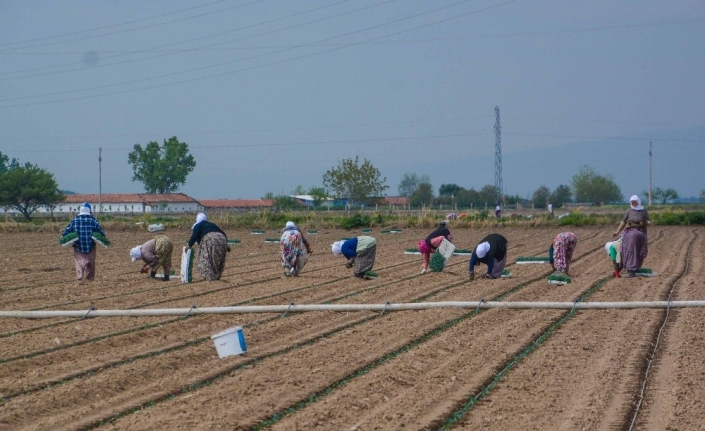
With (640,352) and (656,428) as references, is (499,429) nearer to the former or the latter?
(656,428)

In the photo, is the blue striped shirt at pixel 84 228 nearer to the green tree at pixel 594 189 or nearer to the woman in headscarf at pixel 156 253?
the woman in headscarf at pixel 156 253

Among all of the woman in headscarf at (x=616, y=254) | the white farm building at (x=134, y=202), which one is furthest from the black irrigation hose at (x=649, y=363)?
the white farm building at (x=134, y=202)

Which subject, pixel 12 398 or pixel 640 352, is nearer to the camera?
pixel 12 398

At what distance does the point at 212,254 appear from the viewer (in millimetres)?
14828

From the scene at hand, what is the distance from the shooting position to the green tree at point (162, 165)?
99438 mm

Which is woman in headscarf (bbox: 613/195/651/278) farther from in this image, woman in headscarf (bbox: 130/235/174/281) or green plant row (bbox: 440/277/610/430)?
woman in headscarf (bbox: 130/235/174/281)

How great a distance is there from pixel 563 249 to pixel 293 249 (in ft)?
14.3

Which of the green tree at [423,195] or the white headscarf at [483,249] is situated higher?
the green tree at [423,195]

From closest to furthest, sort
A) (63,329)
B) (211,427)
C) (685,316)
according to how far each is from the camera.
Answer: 1. (211,427)
2. (63,329)
3. (685,316)

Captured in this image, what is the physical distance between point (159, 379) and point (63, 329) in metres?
2.90

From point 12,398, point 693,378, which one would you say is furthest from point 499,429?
point 12,398

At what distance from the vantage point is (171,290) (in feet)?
44.8

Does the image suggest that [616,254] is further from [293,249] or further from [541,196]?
[541,196]

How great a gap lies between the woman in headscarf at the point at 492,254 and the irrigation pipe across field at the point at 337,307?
10.4 ft
